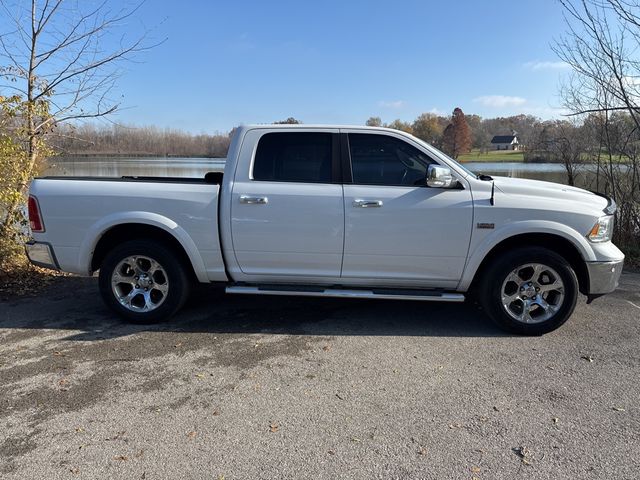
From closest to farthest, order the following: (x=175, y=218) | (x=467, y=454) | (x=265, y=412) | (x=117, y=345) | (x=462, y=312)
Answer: (x=467, y=454)
(x=265, y=412)
(x=117, y=345)
(x=175, y=218)
(x=462, y=312)

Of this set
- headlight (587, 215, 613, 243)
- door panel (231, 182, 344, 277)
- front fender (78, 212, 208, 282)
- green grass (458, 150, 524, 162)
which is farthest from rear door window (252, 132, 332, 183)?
green grass (458, 150, 524, 162)

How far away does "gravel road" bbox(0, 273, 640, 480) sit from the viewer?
2582 millimetres

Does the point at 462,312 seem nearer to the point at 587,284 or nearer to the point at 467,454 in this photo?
the point at 587,284

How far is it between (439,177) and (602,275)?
1.84m

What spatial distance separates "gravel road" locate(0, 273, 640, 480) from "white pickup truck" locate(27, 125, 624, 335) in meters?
0.43

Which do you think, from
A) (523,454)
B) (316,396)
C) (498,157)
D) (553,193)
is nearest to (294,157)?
(316,396)

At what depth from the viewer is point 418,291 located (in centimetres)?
446

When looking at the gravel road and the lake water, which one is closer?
the gravel road

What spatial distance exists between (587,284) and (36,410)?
4765 millimetres

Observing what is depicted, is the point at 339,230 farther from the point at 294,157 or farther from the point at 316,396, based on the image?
the point at 316,396

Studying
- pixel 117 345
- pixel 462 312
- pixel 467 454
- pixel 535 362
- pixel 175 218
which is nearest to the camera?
pixel 467 454

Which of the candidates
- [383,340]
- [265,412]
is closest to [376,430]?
[265,412]

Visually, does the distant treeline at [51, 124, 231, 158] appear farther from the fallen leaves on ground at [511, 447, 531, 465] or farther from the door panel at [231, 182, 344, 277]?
the fallen leaves on ground at [511, 447, 531, 465]

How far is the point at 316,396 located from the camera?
329 cm
